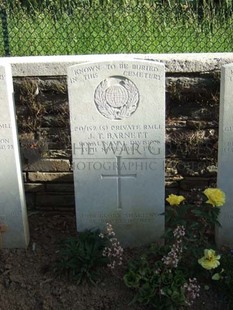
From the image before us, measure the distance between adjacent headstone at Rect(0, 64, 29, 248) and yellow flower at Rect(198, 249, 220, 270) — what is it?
49.5 inches

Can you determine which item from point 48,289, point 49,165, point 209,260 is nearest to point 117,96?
point 49,165

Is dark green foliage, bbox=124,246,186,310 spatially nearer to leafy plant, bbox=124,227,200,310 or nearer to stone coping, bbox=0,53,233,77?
leafy plant, bbox=124,227,200,310

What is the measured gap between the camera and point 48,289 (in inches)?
121

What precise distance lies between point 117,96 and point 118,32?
6.79 feet

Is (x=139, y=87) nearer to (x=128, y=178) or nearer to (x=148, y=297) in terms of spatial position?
(x=128, y=178)

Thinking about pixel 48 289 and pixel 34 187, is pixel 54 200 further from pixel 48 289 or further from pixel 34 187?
pixel 48 289

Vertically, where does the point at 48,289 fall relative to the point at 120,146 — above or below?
below

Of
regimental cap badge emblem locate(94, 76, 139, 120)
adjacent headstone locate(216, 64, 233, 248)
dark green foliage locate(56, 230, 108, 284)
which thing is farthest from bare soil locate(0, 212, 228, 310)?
regimental cap badge emblem locate(94, 76, 139, 120)

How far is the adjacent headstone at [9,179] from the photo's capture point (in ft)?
10.0

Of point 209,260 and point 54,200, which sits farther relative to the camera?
point 54,200

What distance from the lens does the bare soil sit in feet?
9.76

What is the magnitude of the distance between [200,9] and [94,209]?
12.0ft

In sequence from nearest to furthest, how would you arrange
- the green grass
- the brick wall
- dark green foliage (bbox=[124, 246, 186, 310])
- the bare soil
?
dark green foliage (bbox=[124, 246, 186, 310]) < the bare soil < the brick wall < the green grass

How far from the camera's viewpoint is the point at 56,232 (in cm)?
364
